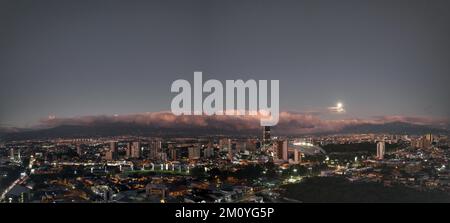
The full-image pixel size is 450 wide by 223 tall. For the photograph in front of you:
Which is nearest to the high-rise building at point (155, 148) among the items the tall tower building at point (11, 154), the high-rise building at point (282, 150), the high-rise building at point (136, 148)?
the high-rise building at point (136, 148)

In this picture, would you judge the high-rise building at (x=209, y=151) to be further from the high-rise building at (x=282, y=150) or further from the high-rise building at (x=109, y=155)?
the high-rise building at (x=109, y=155)

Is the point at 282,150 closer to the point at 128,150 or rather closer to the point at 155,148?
the point at 155,148

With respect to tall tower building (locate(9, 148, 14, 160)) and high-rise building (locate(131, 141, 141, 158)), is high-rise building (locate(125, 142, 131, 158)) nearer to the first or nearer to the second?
high-rise building (locate(131, 141, 141, 158))

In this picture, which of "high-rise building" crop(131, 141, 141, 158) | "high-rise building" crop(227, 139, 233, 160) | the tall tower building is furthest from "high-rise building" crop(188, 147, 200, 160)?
the tall tower building

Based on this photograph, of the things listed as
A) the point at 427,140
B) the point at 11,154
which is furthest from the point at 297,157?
the point at 11,154

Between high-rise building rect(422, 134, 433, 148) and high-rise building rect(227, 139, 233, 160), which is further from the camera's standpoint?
high-rise building rect(227, 139, 233, 160)

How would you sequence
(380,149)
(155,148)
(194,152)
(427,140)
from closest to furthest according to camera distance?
1. (427,140)
2. (380,149)
3. (194,152)
4. (155,148)

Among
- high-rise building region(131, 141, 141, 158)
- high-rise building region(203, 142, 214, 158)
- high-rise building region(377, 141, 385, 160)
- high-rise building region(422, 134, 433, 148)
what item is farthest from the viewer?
high-rise building region(131, 141, 141, 158)

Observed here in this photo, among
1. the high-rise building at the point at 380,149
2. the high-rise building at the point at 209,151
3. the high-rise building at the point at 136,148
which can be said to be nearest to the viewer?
the high-rise building at the point at 380,149

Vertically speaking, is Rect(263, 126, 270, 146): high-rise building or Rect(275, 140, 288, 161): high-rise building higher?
Rect(263, 126, 270, 146): high-rise building
